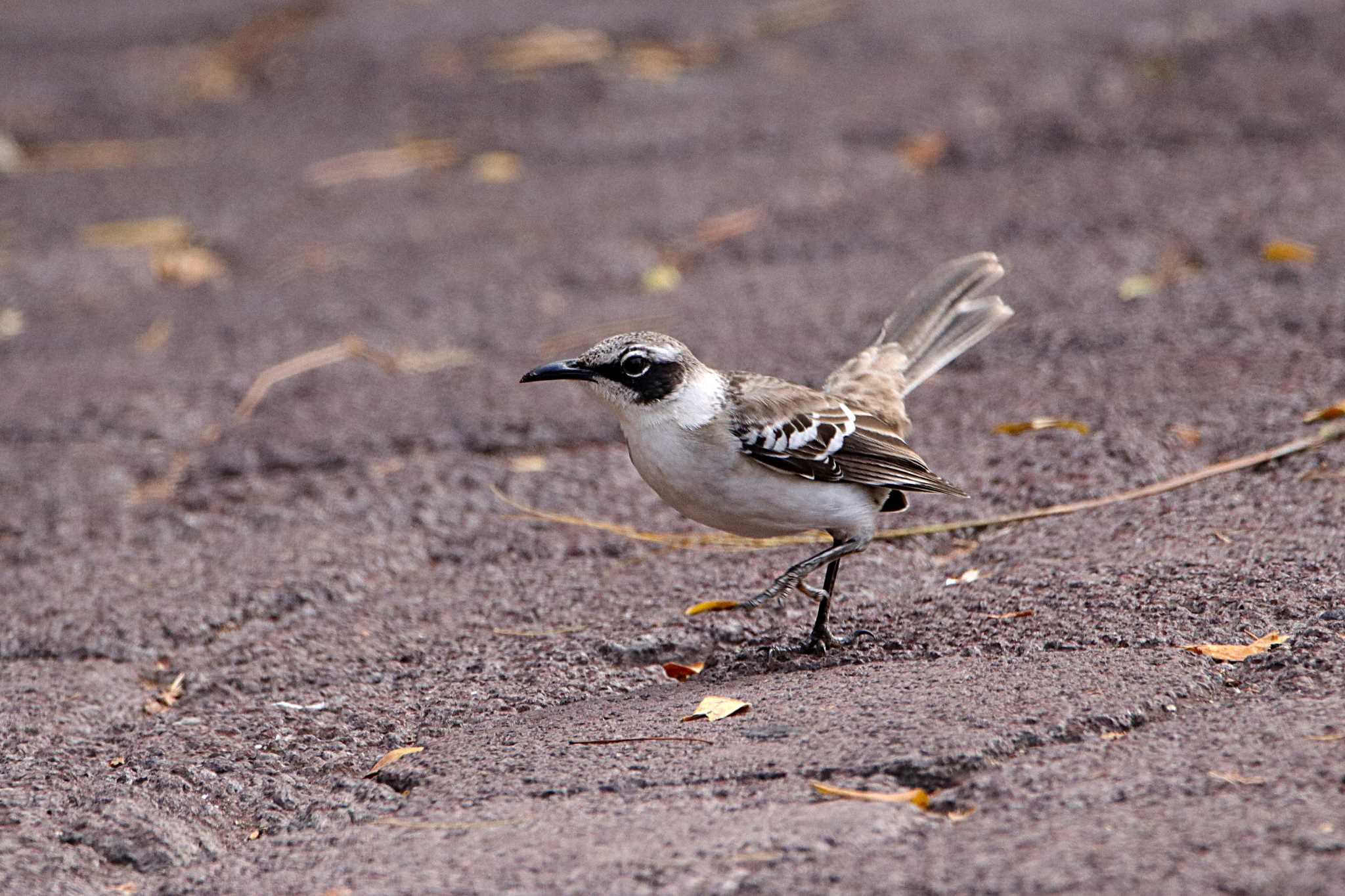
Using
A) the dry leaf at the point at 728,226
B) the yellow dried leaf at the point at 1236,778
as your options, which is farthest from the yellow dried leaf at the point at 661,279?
the yellow dried leaf at the point at 1236,778

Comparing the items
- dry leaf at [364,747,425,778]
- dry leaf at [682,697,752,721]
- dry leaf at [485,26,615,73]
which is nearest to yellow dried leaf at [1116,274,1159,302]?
dry leaf at [682,697,752,721]

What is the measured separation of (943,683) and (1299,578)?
1.06m

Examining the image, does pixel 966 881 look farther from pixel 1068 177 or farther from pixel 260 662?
pixel 1068 177

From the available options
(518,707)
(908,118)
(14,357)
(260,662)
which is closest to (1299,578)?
(518,707)

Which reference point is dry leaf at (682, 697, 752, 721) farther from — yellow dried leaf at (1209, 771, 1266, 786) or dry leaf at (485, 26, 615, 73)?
dry leaf at (485, 26, 615, 73)

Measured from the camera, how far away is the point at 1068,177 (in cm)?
774

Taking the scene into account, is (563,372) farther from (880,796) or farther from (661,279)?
(661,279)

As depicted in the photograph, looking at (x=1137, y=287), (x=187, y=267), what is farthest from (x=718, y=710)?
(x=187, y=267)

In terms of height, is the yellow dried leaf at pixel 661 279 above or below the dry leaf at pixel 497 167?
below

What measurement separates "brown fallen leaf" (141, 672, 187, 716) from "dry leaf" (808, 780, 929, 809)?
2.01 metres

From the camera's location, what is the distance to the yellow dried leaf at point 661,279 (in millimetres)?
7355

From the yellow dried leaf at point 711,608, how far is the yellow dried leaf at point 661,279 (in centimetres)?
306

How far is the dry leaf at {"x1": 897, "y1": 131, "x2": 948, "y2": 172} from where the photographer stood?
27.1 ft

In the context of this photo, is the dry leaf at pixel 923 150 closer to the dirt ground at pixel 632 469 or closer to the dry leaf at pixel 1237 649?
the dirt ground at pixel 632 469
